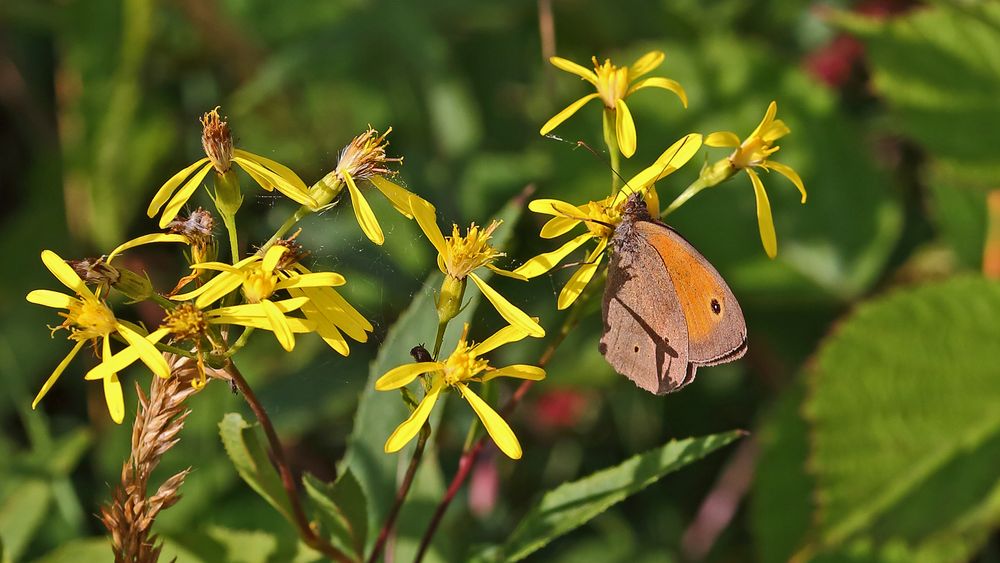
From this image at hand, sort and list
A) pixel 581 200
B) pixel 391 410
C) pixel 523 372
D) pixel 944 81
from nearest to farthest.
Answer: pixel 523 372
pixel 391 410
pixel 581 200
pixel 944 81

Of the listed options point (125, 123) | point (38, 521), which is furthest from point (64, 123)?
point (38, 521)

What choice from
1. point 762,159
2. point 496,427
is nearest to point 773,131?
point 762,159

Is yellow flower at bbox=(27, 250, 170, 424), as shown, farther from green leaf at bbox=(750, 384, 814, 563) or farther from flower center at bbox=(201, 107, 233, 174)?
green leaf at bbox=(750, 384, 814, 563)

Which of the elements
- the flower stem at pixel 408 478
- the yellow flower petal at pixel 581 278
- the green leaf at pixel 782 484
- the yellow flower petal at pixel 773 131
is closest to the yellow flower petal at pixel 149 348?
the flower stem at pixel 408 478

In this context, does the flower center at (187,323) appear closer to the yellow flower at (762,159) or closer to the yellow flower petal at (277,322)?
the yellow flower petal at (277,322)

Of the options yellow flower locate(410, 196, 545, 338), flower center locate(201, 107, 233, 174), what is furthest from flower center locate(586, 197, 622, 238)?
flower center locate(201, 107, 233, 174)

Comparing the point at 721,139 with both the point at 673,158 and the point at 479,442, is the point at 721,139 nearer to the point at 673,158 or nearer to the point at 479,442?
the point at 673,158
